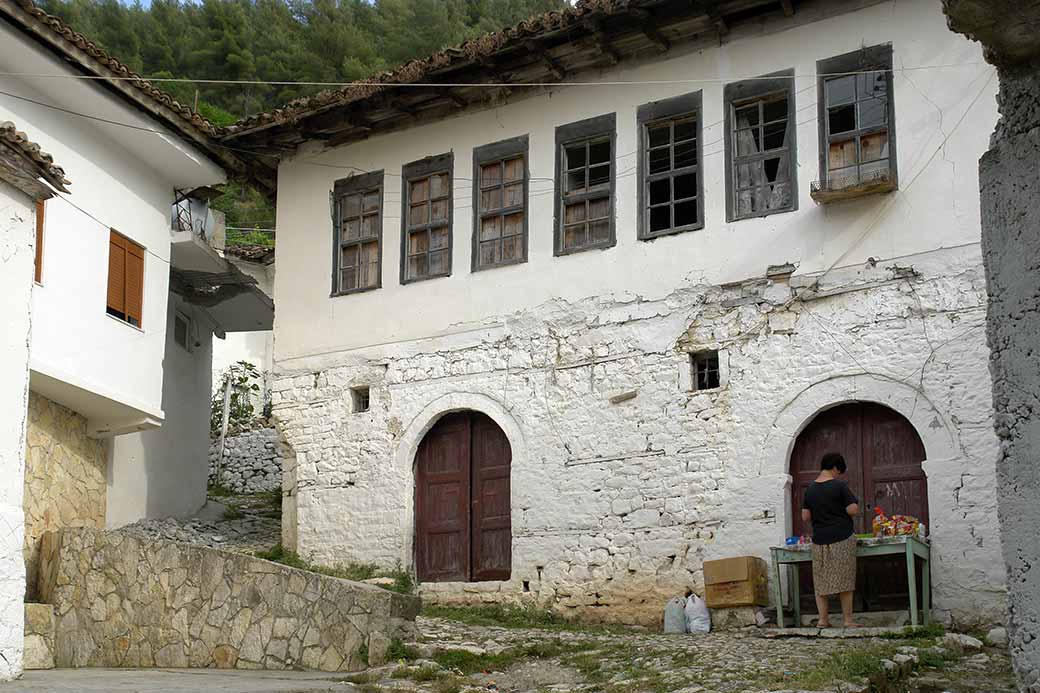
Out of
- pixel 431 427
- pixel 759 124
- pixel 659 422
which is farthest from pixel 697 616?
pixel 759 124

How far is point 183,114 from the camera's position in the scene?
51.8ft

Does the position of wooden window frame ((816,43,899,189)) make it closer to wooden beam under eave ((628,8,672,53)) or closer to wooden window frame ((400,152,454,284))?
wooden beam under eave ((628,8,672,53))

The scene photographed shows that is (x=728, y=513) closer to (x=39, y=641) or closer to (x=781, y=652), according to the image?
(x=781, y=652)

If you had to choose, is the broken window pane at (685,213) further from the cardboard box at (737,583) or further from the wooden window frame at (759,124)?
the cardboard box at (737,583)

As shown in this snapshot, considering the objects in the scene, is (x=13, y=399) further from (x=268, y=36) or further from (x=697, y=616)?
(x=268, y=36)

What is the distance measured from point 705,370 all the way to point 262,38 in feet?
110

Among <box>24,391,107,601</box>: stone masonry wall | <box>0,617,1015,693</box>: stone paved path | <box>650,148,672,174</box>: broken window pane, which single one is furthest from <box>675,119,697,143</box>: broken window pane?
<box>24,391,107,601</box>: stone masonry wall

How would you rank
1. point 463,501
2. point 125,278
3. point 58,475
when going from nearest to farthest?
1. point 463,501
2. point 58,475
3. point 125,278

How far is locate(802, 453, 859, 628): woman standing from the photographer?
11.0m

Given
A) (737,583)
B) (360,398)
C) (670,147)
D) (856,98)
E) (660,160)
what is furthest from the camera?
(360,398)

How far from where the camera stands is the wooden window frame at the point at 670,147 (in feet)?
45.6

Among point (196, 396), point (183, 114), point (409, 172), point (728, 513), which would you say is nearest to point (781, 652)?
point (728, 513)

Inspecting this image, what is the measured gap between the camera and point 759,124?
13.7m

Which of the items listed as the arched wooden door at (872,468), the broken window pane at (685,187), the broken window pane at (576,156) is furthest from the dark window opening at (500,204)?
the arched wooden door at (872,468)
